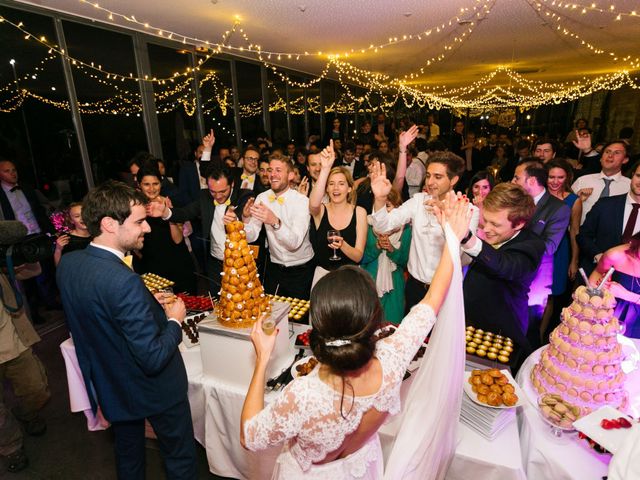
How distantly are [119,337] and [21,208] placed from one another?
→ 147 inches

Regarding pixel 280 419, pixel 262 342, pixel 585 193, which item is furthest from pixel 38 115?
pixel 585 193

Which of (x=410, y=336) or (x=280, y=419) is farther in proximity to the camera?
(x=410, y=336)

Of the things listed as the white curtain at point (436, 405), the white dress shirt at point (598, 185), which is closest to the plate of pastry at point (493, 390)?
the white curtain at point (436, 405)

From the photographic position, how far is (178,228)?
3.56 meters

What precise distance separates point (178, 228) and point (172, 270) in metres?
0.39

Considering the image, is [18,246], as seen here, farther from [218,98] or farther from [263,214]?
[218,98]

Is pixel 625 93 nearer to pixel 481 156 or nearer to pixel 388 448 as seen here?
pixel 481 156

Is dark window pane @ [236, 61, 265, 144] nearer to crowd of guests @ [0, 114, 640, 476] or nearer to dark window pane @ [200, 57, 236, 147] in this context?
dark window pane @ [200, 57, 236, 147]

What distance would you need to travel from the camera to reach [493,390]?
1.66m

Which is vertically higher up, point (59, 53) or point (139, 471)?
point (59, 53)

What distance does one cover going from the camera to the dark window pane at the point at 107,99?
519 centimetres

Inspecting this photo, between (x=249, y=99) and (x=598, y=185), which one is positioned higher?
(x=249, y=99)

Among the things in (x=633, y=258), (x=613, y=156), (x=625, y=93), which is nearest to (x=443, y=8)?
(x=613, y=156)

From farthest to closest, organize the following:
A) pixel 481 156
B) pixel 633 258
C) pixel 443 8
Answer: pixel 481 156, pixel 443 8, pixel 633 258
